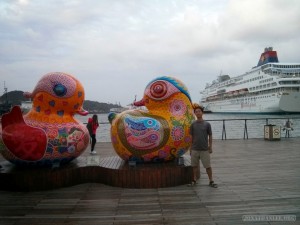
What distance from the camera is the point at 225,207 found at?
489 cm

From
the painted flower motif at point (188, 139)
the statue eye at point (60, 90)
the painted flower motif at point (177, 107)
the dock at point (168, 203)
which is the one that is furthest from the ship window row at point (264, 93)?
the statue eye at point (60, 90)

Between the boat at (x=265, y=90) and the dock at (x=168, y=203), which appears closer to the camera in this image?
the dock at (x=168, y=203)

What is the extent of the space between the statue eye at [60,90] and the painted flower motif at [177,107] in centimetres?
251

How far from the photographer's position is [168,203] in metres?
5.17

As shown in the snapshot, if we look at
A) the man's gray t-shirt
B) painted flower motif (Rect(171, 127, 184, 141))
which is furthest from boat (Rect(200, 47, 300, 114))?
the man's gray t-shirt

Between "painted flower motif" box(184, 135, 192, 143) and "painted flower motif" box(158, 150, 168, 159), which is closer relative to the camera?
"painted flower motif" box(158, 150, 168, 159)

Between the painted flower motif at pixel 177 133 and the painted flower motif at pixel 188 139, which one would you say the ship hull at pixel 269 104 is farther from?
the painted flower motif at pixel 177 133

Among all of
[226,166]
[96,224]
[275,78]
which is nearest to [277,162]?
[226,166]

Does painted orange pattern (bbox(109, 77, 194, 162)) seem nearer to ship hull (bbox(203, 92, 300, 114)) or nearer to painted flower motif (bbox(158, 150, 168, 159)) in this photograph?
painted flower motif (bbox(158, 150, 168, 159))

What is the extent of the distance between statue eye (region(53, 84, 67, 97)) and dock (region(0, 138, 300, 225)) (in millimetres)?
1697

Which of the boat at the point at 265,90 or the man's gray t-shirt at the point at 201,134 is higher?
the boat at the point at 265,90

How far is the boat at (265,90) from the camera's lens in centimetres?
5459

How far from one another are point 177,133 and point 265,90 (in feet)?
188

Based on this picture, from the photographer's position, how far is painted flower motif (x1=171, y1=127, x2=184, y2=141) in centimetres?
664
